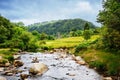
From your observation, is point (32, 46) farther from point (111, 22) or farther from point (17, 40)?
point (111, 22)

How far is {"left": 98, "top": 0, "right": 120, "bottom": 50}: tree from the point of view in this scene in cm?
3662

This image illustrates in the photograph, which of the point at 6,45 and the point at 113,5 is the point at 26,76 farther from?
the point at 6,45

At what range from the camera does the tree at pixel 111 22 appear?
36.6 meters

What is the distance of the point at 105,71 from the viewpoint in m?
40.6

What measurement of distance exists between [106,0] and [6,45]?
59.9 meters

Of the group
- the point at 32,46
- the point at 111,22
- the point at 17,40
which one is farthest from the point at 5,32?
the point at 111,22

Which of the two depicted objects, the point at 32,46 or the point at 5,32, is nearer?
the point at 32,46

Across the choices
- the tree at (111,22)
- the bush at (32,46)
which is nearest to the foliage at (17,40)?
the bush at (32,46)

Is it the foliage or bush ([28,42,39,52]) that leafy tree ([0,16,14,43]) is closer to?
the foliage

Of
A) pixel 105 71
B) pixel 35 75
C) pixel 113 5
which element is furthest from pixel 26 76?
pixel 113 5

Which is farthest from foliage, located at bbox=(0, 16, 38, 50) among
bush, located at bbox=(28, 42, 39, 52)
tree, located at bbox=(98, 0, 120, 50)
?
tree, located at bbox=(98, 0, 120, 50)

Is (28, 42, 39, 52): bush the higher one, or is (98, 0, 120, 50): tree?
(98, 0, 120, 50): tree

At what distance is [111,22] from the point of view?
121ft

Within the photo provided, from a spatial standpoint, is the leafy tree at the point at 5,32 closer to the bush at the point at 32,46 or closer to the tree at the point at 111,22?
the bush at the point at 32,46
